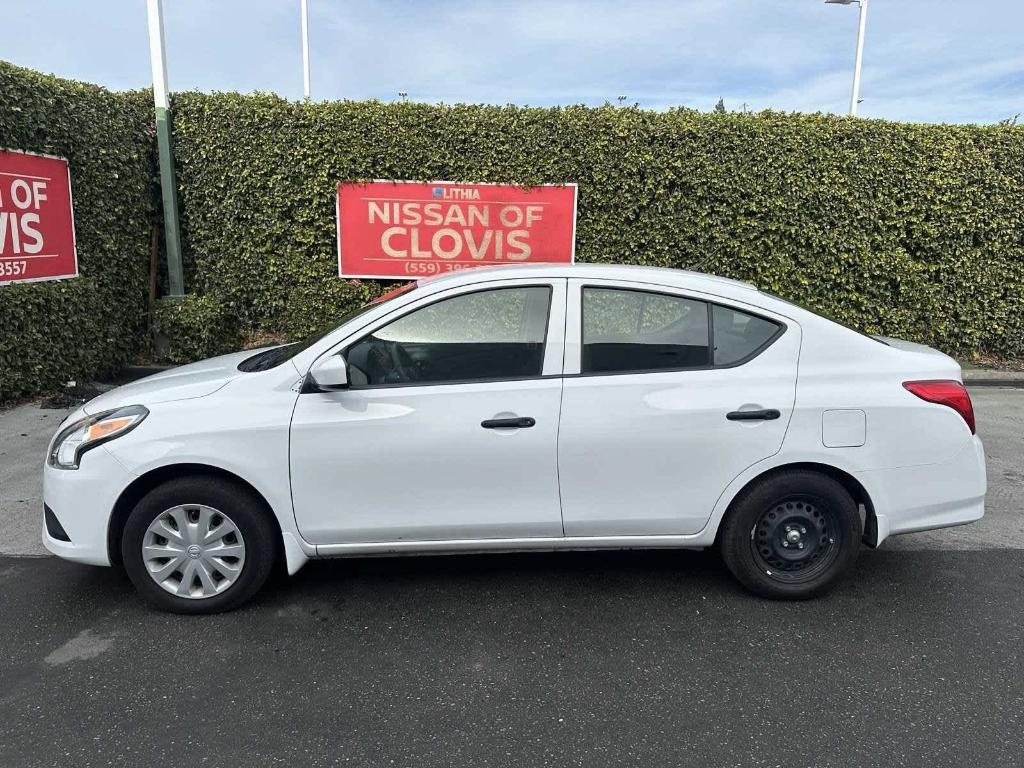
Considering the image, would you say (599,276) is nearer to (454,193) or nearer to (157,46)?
(454,193)

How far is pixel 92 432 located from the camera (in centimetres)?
332

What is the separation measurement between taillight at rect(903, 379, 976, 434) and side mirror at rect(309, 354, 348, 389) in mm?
2552

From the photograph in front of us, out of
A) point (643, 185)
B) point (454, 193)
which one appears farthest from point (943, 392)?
point (454, 193)

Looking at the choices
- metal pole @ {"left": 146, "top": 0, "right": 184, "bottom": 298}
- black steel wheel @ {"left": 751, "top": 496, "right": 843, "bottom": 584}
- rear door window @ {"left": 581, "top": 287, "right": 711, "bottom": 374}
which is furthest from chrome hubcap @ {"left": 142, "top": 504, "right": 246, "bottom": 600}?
metal pole @ {"left": 146, "top": 0, "right": 184, "bottom": 298}

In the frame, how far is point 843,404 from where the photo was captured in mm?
3389

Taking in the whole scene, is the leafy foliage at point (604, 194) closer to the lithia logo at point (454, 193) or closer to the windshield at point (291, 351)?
the lithia logo at point (454, 193)

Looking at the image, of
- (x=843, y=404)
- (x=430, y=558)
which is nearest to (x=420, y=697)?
(x=430, y=558)

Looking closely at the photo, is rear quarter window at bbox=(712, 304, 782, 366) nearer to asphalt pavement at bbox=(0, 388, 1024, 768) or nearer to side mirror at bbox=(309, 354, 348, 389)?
asphalt pavement at bbox=(0, 388, 1024, 768)

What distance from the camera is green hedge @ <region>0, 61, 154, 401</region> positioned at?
275 inches

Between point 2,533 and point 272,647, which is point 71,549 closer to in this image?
point 272,647

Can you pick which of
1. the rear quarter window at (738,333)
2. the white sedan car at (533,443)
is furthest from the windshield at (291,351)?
the rear quarter window at (738,333)

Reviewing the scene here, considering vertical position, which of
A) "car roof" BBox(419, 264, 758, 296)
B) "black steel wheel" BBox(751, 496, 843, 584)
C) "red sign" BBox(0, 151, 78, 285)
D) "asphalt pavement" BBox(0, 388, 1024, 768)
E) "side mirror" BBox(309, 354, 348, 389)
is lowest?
"asphalt pavement" BBox(0, 388, 1024, 768)

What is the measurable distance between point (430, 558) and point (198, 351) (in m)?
5.75

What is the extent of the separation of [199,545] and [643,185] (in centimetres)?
687
